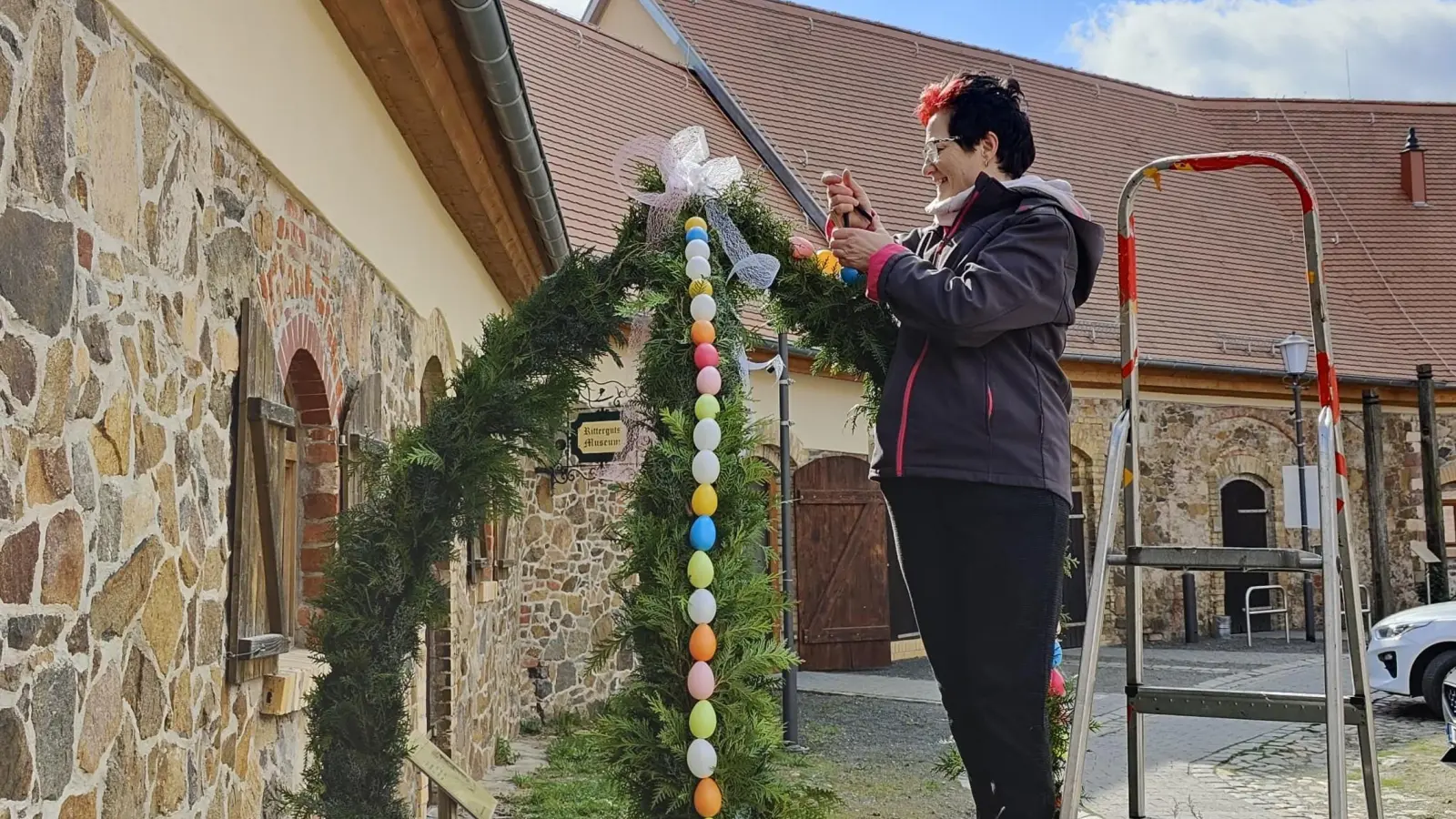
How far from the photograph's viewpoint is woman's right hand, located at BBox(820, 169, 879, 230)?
2.78 metres

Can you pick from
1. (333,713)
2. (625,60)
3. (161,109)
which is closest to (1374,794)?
(333,713)

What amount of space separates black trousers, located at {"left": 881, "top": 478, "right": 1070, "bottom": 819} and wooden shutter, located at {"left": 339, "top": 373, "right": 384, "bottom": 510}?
7.85 feet

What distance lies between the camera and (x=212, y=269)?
125 inches

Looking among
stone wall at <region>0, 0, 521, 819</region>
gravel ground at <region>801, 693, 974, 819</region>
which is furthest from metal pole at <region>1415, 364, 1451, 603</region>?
stone wall at <region>0, 0, 521, 819</region>

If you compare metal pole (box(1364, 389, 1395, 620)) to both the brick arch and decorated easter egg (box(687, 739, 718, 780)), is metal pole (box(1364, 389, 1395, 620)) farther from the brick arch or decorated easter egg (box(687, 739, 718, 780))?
A: decorated easter egg (box(687, 739, 718, 780))

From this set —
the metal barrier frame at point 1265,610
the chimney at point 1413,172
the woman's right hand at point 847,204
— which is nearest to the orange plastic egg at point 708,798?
the woman's right hand at point 847,204

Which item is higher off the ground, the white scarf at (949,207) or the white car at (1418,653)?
the white scarf at (949,207)

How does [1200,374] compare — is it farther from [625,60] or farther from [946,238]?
[946,238]

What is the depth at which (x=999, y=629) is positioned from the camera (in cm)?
246

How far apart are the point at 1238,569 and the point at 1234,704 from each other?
28 centimetres

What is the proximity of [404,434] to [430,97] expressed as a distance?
252 centimetres

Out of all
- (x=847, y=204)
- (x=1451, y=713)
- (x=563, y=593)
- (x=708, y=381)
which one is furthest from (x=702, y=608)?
(x=563, y=593)

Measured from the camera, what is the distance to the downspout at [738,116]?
14.7m

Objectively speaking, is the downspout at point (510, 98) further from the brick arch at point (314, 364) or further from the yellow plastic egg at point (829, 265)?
the brick arch at point (314, 364)
